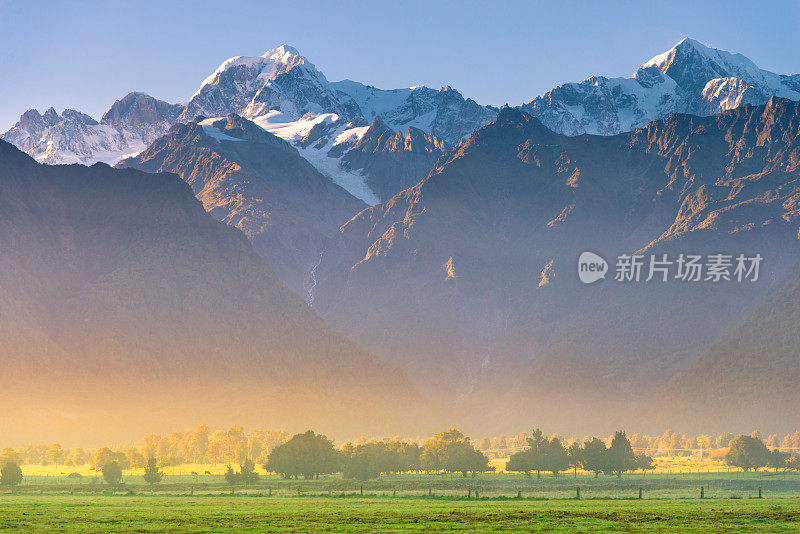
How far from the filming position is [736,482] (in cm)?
19075

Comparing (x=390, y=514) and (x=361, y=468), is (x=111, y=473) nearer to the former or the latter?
(x=361, y=468)

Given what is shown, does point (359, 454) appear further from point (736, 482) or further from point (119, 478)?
point (736, 482)

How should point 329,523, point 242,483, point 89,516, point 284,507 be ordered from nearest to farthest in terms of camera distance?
point 329,523 < point 89,516 < point 284,507 < point 242,483

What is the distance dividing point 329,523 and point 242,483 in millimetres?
96218

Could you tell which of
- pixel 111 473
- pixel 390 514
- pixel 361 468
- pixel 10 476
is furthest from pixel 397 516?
pixel 111 473

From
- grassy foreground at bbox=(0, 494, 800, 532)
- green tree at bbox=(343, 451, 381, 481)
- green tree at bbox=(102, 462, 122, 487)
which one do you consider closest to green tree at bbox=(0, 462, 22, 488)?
→ green tree at bbox=(102, 462, 122, 487)

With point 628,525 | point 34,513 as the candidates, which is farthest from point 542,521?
point 34,513

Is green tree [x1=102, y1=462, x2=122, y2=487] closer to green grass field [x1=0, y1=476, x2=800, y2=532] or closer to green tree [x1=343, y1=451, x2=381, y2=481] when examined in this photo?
green grass field [x1=0, y1=476, x2=800, y2=532]

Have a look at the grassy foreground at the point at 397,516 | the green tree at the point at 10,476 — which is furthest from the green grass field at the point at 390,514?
the green tree at the point at 10,476

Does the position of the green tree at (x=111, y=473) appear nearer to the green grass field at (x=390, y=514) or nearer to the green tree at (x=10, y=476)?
the green tree at (x=10, y=476)

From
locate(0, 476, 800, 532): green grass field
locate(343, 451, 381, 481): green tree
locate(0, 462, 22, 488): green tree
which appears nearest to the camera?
locate(0, 476, 800, 532): green grass field

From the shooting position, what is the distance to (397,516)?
309 ft

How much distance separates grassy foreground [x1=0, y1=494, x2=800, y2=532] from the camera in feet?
265

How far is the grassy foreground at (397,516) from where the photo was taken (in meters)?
80.7
